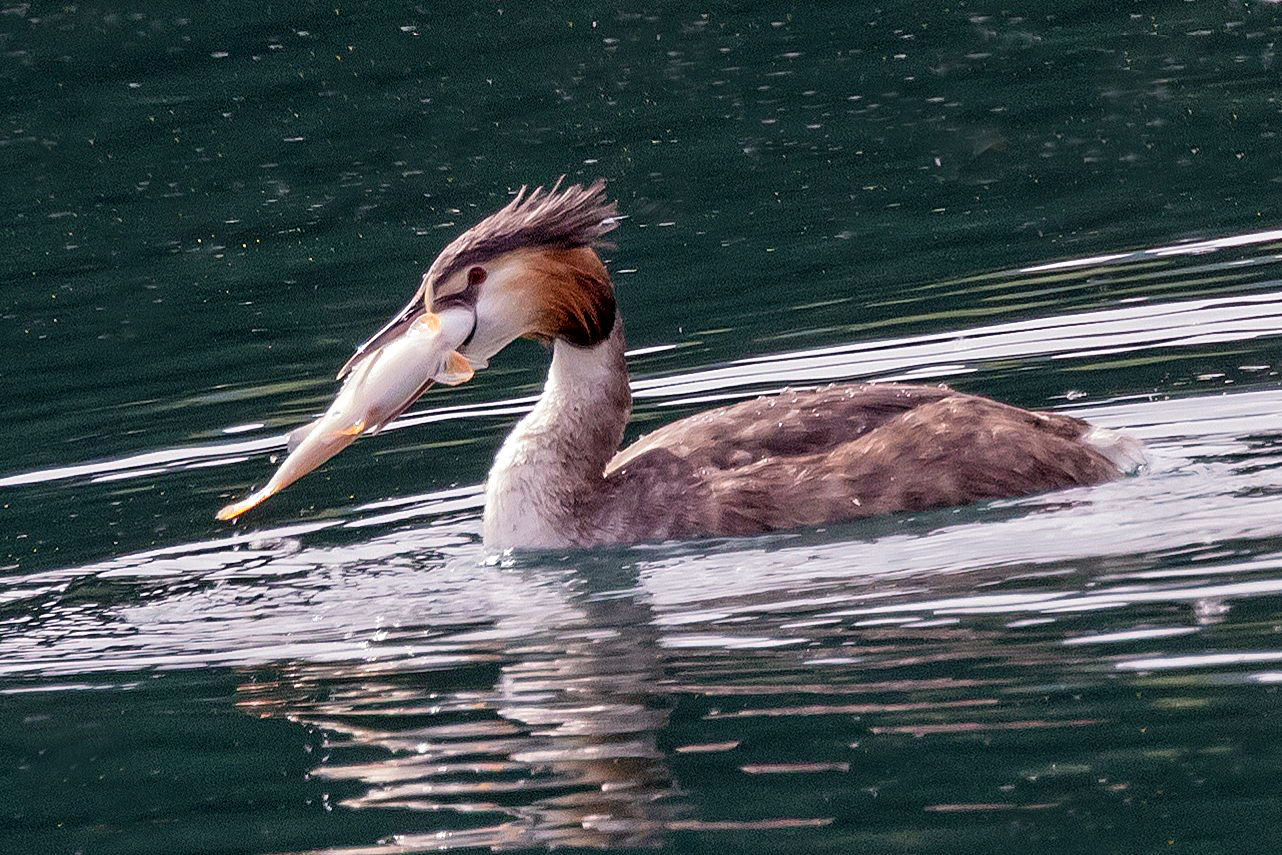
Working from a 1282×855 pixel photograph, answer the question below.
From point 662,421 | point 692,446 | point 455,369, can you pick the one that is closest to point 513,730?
point 455,369

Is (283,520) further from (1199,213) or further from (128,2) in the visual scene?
(128,2)

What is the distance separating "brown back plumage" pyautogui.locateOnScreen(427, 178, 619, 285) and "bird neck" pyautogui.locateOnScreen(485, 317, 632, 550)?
0.47 metres

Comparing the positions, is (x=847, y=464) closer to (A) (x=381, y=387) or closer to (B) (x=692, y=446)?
(B) (x=692, y=446)

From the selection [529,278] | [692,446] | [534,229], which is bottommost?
[692,446]

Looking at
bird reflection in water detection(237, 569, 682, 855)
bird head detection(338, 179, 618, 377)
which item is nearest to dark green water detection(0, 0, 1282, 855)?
bird reflection in water detection(237, 569, 682, 855)

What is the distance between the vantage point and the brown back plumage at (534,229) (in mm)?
9242

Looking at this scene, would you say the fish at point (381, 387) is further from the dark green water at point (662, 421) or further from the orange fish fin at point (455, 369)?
the dark green water at point (662, 421)

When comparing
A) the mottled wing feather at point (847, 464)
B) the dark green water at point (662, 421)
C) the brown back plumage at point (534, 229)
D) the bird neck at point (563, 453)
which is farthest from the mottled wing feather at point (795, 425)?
the brown back plumage at point (534, 229)

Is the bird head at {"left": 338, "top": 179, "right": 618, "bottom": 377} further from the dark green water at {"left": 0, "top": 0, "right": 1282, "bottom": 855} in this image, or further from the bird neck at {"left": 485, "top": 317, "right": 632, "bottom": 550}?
the dark green water at {"left": 0, "top": 0, "right": 1282, "bottom": 855}

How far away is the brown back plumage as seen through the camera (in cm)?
924

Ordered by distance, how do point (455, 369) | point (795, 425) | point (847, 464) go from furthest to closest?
point (795, 425), point (847, 464), point (455, 369)

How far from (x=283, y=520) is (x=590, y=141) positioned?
8.95m

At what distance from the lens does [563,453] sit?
9.62 m

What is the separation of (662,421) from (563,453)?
1.59 meters
